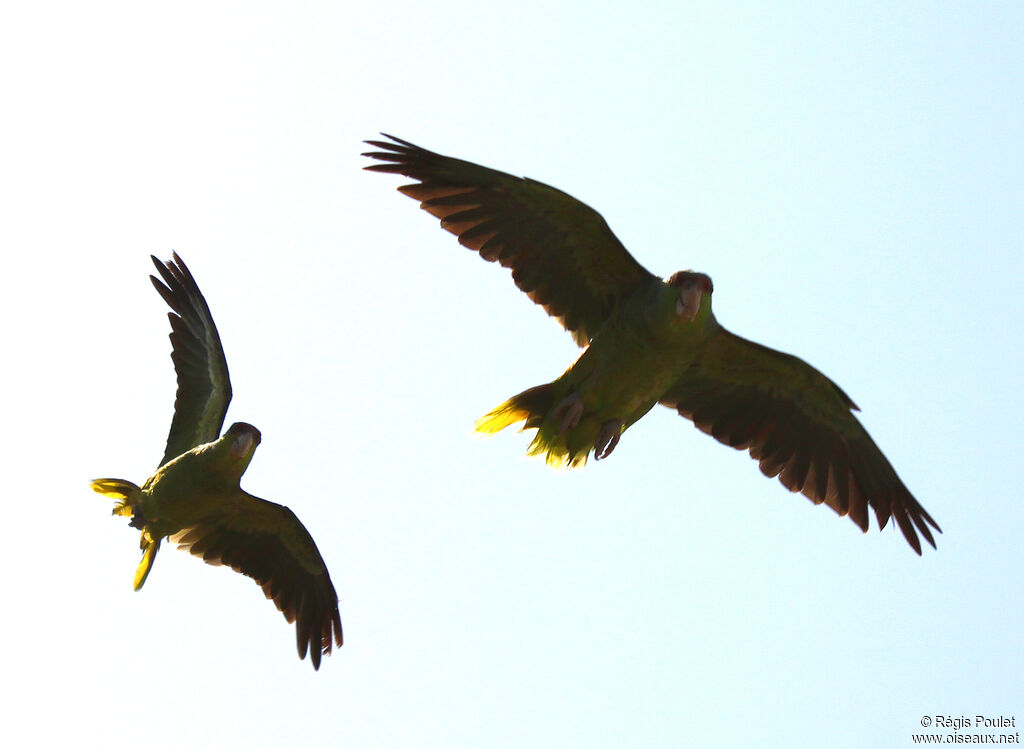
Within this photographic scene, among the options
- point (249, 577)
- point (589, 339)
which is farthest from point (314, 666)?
point (589, 339)

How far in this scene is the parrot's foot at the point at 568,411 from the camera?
9.80 metres

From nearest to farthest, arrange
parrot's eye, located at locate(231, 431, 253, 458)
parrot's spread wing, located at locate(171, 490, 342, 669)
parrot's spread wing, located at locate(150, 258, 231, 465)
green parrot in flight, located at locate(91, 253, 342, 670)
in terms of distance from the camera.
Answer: parrot's eye, located at locate(231, 431, 253, 458)
green parrot in flight, located at locate(91, 253, 342, 670)
parrot's spread wing, located at locate(171, 490, 342, 669)
parrot's spread wing, located at locate(150, 258, 231, 465)

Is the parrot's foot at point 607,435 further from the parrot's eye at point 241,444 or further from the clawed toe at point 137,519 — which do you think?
the clawed toe at point 137,519

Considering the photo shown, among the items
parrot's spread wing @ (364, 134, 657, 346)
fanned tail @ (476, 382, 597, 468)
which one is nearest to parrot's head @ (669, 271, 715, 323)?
parrot's spread wing @ (364, 134, 657, 346)

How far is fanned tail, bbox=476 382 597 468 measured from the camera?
33.1ft

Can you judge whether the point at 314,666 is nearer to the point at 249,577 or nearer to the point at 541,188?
the point at 249,577

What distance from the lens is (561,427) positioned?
32.2 ft

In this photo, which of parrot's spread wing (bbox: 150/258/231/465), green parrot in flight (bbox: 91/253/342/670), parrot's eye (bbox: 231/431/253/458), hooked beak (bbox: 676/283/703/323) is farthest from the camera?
parrot's spread wing (bbox: 150/258/231/465)

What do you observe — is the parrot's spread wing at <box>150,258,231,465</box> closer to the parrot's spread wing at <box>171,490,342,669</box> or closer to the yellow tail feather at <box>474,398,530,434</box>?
the parrot's spread wing at <box>171,490,342,669</box>

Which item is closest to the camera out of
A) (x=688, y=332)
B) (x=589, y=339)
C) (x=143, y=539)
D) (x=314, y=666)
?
(x=688, y=332)

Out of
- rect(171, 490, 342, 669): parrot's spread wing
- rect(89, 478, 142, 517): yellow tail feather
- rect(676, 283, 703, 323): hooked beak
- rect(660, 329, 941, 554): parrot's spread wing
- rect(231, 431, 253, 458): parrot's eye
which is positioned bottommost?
rect(89, 478, 142, 517): yellow tail feather

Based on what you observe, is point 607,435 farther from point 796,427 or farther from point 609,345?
point 796,427

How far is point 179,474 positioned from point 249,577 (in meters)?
1.43

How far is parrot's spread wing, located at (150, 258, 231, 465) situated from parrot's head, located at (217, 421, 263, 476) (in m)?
1.17
